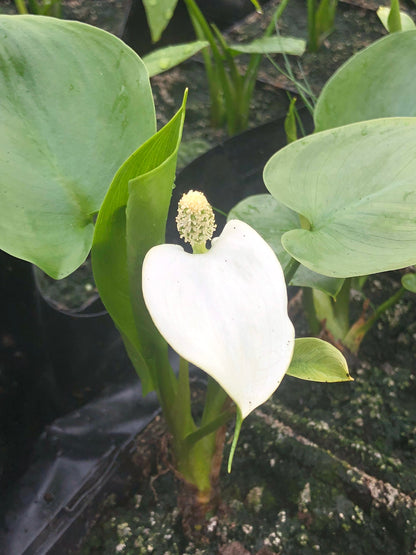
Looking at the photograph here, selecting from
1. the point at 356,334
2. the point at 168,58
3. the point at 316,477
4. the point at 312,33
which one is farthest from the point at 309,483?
the point at 312,33

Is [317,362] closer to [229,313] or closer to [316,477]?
[229,313]

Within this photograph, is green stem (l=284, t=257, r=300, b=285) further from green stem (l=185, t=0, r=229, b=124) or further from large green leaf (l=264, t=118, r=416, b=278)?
green stem (l=185, t=0, r=229, b=124)

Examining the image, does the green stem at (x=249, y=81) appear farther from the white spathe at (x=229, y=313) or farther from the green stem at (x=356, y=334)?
the white spathe at (x=229, y=313)

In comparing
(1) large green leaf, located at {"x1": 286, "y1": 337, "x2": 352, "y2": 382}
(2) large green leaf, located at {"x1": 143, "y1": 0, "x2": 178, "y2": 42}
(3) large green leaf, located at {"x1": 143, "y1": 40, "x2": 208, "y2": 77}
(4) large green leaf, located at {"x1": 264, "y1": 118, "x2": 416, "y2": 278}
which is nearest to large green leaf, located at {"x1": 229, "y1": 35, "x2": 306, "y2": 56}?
(3) large green leaf, located at {"x1": 143, "y1": 40, "x2": 208, "y2": 77}

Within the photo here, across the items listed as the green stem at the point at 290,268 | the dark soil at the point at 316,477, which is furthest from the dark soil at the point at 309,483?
the green stem at the point at 290,268

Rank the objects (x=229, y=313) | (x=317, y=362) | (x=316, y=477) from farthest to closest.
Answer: (x=316, y=477) → (x=317, y=362) → (x=229, y=313)
